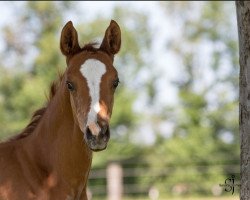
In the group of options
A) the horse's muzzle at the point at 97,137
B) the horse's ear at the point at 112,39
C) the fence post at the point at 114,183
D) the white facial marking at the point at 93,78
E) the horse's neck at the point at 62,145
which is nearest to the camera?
the horse's muzzle at the point at 97,137

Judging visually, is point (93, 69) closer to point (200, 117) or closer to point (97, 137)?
point (97, 137)

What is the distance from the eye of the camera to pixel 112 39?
502 centimetres

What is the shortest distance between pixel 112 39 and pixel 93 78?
27.0 inches

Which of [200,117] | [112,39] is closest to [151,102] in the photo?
[200,117]

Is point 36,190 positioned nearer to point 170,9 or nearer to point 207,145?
point 207,145

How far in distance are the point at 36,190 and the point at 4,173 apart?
12.0 inches

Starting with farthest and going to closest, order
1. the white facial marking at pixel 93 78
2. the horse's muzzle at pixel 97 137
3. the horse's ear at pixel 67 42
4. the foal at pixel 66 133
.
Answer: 1. the horse's ear at pixel 67 42
2. the foal at pixel 66 133
3. the white facial marking at pixel 93 78
4. the horse's muzzle at pixel 97 137

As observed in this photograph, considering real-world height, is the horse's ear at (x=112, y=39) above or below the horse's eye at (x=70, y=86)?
above

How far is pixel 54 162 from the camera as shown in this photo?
15.5ft

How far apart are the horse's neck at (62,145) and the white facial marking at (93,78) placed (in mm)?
335

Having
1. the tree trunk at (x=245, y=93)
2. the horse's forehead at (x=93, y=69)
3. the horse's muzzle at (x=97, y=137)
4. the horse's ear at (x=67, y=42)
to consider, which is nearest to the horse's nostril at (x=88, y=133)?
the horse's muzzle at (x=97, y=137)

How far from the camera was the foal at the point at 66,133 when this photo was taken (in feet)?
14.6

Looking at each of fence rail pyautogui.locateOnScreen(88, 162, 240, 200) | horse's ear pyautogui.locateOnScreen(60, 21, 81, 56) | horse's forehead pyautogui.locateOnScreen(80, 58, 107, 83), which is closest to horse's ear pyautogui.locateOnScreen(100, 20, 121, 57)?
horse's ear pyautogui.locateOnScreen(60, 21, 81, 56)

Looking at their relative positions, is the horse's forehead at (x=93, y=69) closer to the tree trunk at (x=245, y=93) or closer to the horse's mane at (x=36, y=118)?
the horse's mane at (x=36, y=118)
